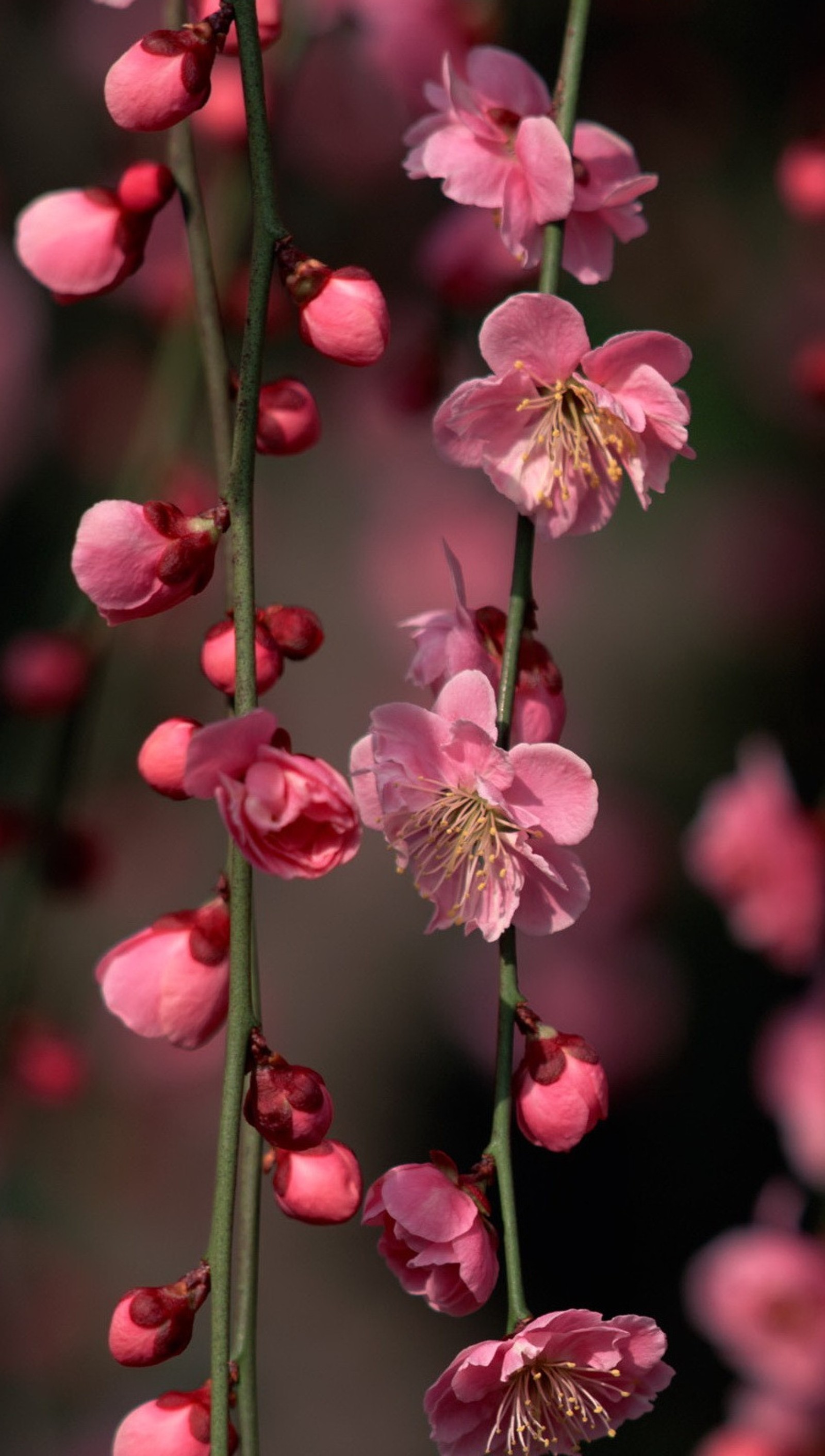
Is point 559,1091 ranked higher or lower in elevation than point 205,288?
lower

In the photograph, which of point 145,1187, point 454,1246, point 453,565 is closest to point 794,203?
point 453,565

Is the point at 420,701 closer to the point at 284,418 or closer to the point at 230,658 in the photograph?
the point at 284,418

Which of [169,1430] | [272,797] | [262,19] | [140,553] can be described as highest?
[262,19]

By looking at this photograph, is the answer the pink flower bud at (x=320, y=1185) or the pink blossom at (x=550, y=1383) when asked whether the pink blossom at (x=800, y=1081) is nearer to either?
the pink blossom at (x=550, y=1383)

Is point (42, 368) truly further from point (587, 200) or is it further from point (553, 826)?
point (553, 826)

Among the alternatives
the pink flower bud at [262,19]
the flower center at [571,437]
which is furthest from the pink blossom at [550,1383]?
the pink flower bud at [262,19]

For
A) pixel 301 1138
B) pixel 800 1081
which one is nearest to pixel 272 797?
pixel 301 1138
